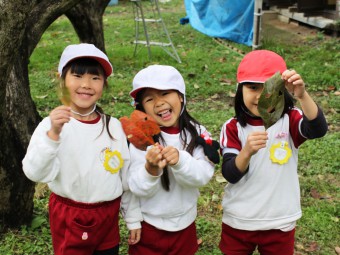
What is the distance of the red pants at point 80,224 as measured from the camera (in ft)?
6.93

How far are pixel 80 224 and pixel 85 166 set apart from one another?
0.87 feet

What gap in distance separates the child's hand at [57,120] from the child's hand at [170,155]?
0.41 m

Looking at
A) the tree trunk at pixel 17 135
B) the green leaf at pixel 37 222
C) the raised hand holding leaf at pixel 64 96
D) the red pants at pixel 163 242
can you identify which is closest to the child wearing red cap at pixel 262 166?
the red pants at pixel 163 242

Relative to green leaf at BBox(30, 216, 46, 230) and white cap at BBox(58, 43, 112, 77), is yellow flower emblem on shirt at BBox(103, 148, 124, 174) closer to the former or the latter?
white cap at BBox(58, 43, 112, 77)

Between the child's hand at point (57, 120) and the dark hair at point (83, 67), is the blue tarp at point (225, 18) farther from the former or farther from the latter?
the child's hand at point (57, 120)

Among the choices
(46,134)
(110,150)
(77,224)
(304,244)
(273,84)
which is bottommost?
(304,244)

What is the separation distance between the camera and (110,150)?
212 cm

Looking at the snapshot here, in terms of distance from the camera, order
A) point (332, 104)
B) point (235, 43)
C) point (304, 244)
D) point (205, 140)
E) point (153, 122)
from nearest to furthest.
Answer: point (153, 122), point (205, 140), point (304, 244), point (332, 104), point (235, 43)

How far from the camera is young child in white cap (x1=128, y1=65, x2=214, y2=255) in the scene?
2.09 meters

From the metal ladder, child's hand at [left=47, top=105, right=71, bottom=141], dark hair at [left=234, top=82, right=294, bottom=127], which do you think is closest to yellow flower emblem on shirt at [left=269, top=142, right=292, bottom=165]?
dark hair at [left=234, top=82, right=294, bottom=127]

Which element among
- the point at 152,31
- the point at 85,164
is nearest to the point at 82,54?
the point at 85,164

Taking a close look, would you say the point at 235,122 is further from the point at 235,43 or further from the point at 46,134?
the point at 235,43

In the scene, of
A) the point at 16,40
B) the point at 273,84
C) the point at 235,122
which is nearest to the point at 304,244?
the point at 235,122

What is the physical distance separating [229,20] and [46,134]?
26.5 ft
